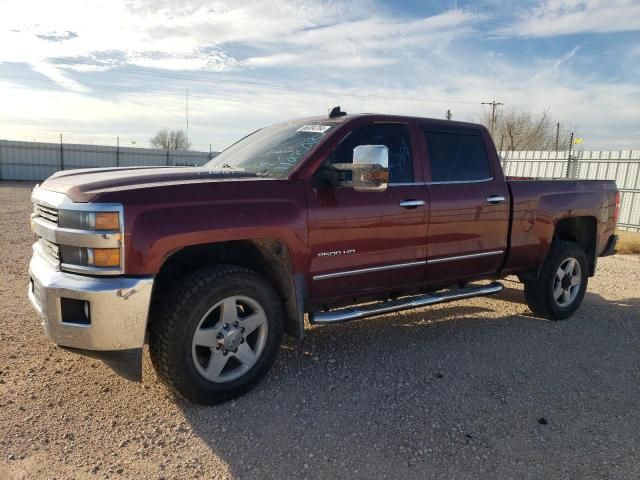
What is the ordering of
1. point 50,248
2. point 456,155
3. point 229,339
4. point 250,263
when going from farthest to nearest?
point 456,155 < point 250,263 < point 229,339 < point 50,248

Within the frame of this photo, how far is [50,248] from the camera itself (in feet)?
10.7

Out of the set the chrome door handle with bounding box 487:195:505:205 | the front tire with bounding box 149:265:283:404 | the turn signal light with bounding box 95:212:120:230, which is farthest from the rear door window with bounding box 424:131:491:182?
the turn signal light with bounding box 95:212:120:230

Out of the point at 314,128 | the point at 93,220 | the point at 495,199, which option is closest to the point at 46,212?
the point at 93,220

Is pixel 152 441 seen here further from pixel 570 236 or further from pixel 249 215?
pixel 570 236

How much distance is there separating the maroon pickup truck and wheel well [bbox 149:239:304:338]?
10 millimetres

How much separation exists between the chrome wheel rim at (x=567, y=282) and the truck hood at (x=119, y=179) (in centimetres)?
364

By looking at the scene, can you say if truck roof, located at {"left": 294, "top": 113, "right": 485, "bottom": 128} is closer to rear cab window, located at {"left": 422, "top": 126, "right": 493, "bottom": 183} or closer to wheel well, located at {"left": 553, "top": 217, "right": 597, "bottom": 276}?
rear cab window, located at {"left": 422, "top": 126, "right": 493, "bottom": 183}

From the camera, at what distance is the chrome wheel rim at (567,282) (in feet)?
18.1

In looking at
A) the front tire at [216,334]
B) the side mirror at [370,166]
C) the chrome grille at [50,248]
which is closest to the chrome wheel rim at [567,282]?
the side mirror at [370,166]

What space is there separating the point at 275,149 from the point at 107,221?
165 centimetres

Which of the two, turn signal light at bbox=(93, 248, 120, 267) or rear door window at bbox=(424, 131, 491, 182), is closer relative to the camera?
turn signal light at bbox=(93, 248, 120, 267)

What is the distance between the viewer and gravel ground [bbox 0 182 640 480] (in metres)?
2.81

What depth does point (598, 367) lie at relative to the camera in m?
4.33

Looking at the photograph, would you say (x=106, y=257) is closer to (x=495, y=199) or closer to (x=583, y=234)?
(x=495, y=199)
